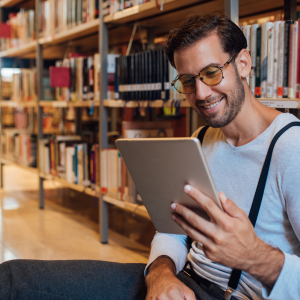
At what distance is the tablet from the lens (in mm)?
765

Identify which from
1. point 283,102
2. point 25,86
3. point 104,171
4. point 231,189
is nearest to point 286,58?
point 283,102

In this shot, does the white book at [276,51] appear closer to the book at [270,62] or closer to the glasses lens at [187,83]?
the book at [270,62]

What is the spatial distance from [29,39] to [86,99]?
1572mm

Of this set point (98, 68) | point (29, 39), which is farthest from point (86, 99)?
point (29, 39)

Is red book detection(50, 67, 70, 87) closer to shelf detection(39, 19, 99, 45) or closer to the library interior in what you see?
the library interior

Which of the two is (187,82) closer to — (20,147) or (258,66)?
(258,66)

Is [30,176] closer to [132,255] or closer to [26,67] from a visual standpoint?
[26,67]

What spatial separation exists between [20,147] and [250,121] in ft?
11.2

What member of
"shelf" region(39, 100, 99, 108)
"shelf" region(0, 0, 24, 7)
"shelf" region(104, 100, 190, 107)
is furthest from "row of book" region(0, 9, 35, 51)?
"shelf" region(104, 100, 190, 107)

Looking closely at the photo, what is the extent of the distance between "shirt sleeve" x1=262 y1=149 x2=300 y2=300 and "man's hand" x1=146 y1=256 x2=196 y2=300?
0.20 m

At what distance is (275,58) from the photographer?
1.48 meters

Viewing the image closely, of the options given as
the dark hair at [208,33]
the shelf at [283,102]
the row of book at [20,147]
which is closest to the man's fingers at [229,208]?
the dark hair at [208,33]

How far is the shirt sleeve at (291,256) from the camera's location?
0.81 metres

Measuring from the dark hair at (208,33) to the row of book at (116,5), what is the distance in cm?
123
